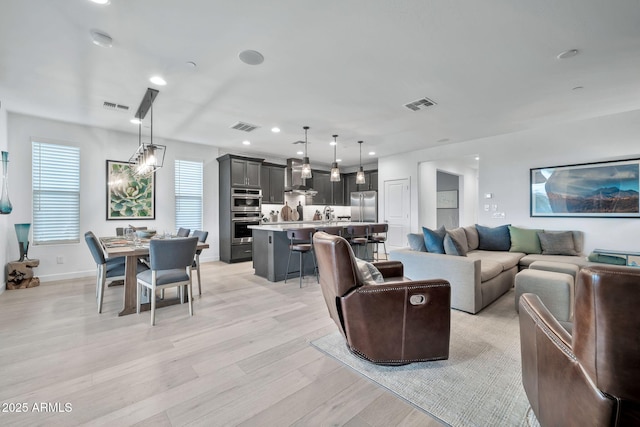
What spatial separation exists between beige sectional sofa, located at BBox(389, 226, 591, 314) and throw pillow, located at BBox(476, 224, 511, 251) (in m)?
0.05

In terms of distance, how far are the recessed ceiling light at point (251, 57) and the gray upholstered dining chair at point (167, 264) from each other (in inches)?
78.6

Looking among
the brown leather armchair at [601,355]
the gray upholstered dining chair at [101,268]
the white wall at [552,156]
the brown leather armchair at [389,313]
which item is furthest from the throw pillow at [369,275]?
the white wall at [552,156]

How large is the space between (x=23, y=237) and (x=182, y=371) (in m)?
4.39

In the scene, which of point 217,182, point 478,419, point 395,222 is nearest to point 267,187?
point 217,182

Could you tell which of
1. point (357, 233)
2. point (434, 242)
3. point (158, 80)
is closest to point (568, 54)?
point (434, 242)

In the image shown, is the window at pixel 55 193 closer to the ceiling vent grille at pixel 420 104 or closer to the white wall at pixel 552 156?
the ceiling vent grille at pixel 420 104

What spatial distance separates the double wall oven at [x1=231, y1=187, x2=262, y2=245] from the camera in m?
6.49

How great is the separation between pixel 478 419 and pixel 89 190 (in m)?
6.49

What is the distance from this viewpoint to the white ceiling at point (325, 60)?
2178 mm

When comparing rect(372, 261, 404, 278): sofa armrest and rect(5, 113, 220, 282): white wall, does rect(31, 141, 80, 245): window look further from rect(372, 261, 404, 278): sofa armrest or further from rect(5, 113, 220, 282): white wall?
rect(372, 261, 404, 278): sofa armrest

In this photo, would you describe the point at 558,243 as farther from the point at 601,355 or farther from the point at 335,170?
the point at 601,355

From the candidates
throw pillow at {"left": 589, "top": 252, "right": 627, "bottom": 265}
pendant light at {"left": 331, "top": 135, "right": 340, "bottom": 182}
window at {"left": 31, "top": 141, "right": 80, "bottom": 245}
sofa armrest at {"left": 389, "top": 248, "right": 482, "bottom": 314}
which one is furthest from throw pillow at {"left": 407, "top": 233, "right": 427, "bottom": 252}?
window at {"left": 31, "top": 141, "right": 80, "bottom": 245}

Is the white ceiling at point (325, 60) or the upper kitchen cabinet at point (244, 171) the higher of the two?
the white ceiling at point (325, 60)

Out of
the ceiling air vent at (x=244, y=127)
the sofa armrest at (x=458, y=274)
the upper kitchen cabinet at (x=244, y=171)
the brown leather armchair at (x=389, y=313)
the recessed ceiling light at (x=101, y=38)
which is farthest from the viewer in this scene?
the upper kitchen cabinet at (x=244, y=171)
